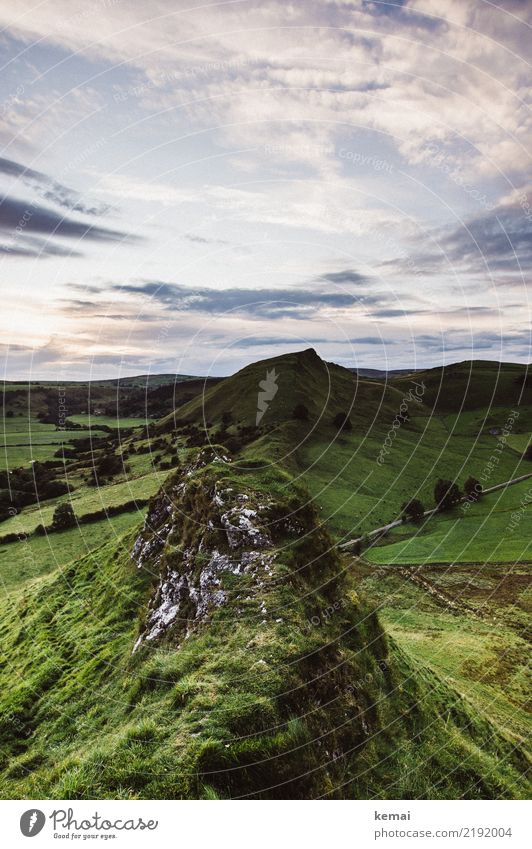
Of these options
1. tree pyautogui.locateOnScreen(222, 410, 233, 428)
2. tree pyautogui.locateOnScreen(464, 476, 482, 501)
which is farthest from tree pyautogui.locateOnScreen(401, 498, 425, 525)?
tree pyautogui.locateOnScreen(222, 410, 233, 428)

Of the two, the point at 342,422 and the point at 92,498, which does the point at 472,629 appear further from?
the point at 342,422

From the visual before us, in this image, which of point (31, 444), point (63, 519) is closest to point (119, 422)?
point (31, 444)

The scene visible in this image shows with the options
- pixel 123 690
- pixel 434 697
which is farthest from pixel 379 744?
pixel 123 690

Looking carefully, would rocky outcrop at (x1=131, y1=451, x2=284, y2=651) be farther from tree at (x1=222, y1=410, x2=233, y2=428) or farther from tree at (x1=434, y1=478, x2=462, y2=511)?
tree at (x1=434, y1=478, x2=462, y2=511)

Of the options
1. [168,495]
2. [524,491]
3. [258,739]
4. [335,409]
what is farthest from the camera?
[335,409]
